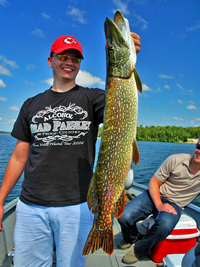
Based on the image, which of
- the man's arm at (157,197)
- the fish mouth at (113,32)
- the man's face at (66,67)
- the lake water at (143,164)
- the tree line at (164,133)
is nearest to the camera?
the fish mouth at (113,32)

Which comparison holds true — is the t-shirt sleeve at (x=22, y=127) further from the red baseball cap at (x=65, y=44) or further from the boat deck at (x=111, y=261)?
the boat deck at (x=111, y=261)

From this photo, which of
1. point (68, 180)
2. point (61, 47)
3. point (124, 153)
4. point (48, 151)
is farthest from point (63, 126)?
point (61, 47)

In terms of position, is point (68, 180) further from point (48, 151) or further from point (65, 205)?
point (48, 151)

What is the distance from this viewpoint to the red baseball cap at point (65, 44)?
6.66 feet

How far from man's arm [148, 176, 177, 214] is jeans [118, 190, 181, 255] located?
0.07 metres

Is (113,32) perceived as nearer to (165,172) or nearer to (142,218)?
(165,172)

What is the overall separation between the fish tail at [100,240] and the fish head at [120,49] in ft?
4.38

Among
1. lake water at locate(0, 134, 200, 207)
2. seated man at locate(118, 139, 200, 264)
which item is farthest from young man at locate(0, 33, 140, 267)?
lake water at locate(0, 134, 200, 207)

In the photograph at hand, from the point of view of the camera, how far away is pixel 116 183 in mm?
1604

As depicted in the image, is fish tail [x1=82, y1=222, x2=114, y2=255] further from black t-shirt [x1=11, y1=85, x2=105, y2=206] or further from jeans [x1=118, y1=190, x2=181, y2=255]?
jeans [x1=118, y1=190, x2=181, y2=255]

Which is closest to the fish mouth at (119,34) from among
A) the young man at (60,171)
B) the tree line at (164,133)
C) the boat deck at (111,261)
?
the young man at (60,171)

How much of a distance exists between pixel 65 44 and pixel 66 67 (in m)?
0.25

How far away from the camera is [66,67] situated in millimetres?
2025

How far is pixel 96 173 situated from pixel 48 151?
21.7 inches
